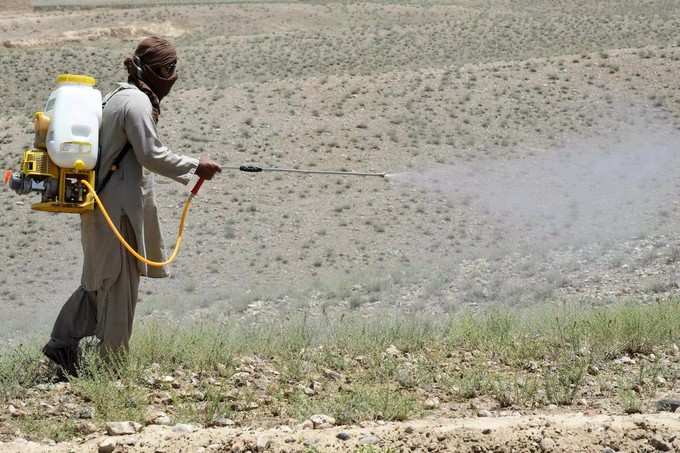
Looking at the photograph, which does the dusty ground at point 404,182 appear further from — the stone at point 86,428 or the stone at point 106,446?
the stone at point 106,446

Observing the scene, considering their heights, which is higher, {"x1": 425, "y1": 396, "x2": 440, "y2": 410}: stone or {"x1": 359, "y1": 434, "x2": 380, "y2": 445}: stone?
{"x1": 359, "y1": 434, "x2": 380, "y2": 445}: stone

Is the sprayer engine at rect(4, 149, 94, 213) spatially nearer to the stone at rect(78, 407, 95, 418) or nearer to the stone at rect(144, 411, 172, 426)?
the stone at rect(78, 407, 95, 418)

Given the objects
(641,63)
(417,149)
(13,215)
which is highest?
(641,63)

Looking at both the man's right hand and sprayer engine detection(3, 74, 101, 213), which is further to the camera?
the man's right hand

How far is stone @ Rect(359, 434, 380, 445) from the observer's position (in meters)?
4.29

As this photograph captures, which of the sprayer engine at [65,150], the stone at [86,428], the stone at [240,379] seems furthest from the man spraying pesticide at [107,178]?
the stone at [86,428]

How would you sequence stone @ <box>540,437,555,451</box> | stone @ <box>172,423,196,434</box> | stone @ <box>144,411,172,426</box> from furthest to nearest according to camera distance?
stone @ <box>144,411,172,426</box> → stone @ <box>172,423,196,434</box> → stone @ <box>540,437,555,451</box>

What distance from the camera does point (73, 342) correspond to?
559 centimetres

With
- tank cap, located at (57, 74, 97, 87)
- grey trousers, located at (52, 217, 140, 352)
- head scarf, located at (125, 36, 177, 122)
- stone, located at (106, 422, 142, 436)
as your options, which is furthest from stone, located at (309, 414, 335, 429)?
tank cap, located at (57, 74, 97, 87)

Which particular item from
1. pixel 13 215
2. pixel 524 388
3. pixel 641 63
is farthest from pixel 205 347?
pixel 641 63

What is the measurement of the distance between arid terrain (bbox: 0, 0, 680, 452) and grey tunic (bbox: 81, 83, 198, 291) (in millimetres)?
671

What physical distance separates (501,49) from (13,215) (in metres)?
17.7

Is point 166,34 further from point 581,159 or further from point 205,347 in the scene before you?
point 205,347

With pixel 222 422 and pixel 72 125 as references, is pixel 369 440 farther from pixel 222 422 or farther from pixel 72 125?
pixel 72 125
